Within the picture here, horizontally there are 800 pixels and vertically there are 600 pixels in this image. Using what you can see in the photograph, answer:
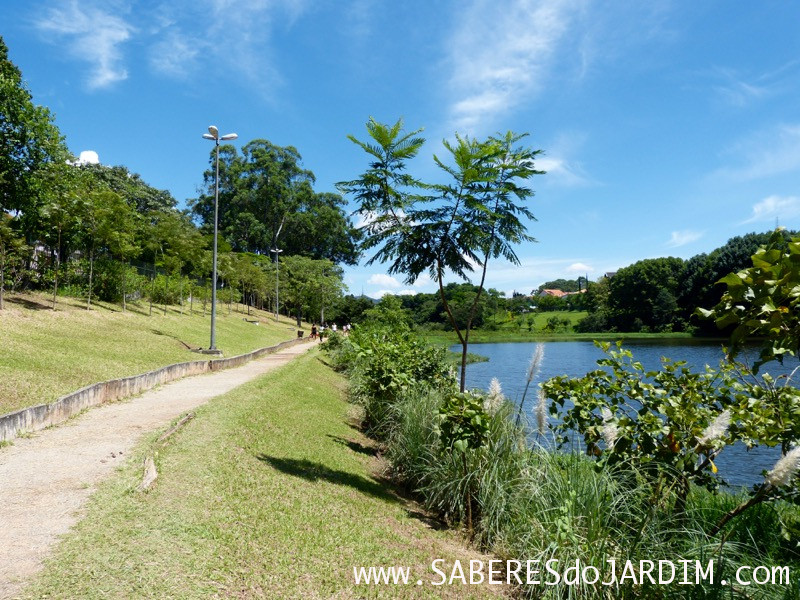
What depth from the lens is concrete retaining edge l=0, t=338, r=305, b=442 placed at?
23.6 ft

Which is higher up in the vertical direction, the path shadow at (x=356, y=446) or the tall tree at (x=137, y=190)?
the tall tree at (x=137, y=190)

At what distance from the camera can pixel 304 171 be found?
71.7 metres

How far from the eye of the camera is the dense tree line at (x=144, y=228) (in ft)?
57.7

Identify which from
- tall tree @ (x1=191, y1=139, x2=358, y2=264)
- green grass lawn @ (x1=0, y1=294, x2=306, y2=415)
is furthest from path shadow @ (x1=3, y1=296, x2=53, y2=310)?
tall tree @ (x1=191, y1=139, x2=358, y2=264)

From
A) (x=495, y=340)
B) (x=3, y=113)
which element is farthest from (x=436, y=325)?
(x=3, y=113)

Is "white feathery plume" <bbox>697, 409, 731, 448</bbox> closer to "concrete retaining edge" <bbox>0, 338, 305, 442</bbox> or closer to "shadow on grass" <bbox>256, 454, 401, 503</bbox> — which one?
"shadow on grass" <bbox>256, 454, 401, 503</bbox>

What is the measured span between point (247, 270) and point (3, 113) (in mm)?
31398

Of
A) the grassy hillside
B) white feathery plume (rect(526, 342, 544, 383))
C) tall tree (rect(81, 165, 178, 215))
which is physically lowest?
the grassy hillside

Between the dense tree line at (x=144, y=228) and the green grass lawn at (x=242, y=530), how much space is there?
8838 millimetres

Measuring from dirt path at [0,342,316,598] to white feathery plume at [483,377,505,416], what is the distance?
14.7ft

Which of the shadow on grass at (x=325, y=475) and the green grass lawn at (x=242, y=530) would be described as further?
the shadow on grass at (x=325, y=475)

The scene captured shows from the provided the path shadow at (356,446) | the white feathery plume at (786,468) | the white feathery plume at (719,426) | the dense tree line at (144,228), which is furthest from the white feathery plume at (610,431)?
the dense tree line at (144,228)

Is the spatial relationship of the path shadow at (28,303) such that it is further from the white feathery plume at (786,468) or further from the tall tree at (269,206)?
the tall tree at (269,206)

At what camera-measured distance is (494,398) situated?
21.7 ft
